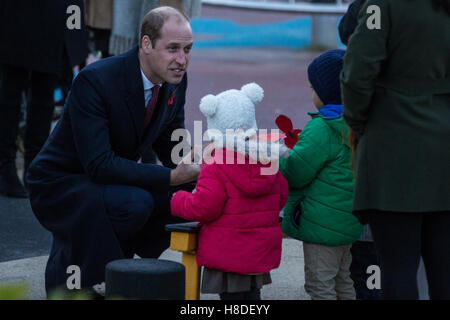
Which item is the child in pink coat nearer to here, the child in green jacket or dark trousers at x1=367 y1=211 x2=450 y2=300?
the child in green jacket

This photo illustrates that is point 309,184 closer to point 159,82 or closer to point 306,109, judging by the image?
point 159,82

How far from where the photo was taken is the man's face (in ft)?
12.7

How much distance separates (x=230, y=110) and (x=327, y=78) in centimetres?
56

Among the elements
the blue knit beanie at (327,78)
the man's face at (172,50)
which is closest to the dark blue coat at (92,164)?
the man's face at (172,50)

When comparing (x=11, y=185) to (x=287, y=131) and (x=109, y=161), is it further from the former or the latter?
(x=287, y=131)

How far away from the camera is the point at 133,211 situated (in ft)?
12.6

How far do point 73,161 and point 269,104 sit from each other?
304 inches

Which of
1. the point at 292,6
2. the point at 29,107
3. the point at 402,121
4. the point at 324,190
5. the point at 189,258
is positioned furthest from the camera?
the point at 292,6

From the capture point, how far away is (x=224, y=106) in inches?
141

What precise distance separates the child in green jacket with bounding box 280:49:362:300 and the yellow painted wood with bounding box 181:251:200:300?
49 cm

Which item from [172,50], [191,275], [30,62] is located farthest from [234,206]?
[30,62]

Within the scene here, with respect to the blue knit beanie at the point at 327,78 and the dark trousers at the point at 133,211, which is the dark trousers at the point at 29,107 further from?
the blue knit beanie at the point at 327,78

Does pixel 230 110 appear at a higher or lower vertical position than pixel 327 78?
lower
